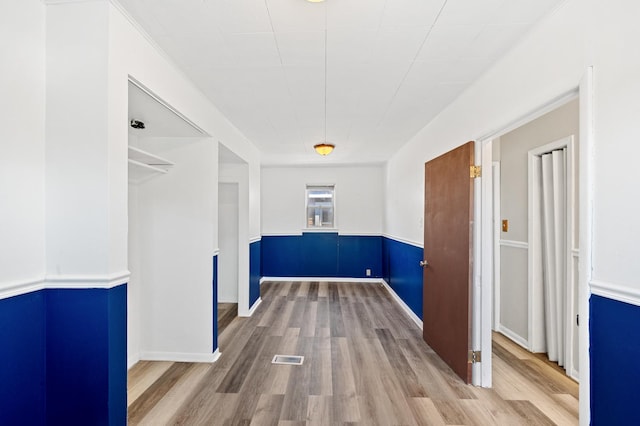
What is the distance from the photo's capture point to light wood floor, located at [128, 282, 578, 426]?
6.77ft

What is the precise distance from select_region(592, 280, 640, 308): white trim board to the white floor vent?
2.34 meters

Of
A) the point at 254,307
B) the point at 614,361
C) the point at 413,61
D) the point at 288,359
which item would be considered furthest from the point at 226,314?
the point at 614,361

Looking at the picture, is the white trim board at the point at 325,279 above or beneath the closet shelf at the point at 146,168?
beneath

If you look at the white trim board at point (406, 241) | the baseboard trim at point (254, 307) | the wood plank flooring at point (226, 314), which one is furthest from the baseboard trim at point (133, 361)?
the white trim board at point (406, 241)

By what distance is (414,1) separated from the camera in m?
1.52

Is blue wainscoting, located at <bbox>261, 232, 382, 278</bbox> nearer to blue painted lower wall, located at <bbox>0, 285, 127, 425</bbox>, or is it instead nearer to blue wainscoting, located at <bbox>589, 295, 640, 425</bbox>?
blue painted lower wall, located at <bbox>0, 285, 127, 425</bbox>

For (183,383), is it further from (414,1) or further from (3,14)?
(414,1)

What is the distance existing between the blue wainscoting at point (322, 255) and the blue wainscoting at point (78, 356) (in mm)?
4766

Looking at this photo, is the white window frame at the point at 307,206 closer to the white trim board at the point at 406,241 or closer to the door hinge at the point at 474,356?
the white trim board at the point at 406,241

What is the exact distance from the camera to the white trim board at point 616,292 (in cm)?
120

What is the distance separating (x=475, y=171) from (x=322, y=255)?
4229mm

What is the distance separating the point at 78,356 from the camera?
1555 mm

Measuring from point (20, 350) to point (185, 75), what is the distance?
2001 millimetres

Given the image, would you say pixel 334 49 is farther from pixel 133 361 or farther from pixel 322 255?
pixel 322 255
